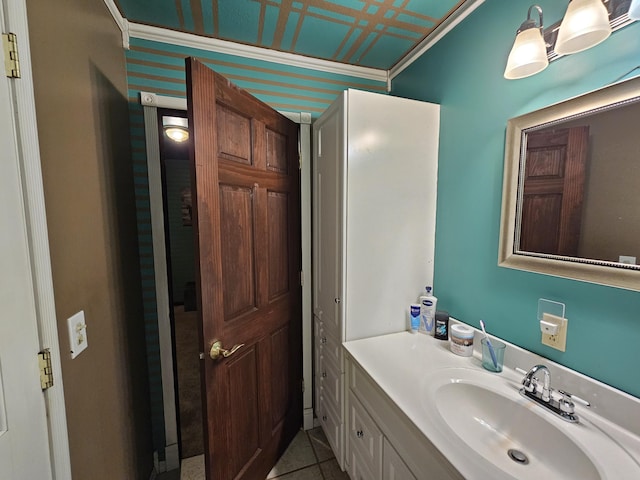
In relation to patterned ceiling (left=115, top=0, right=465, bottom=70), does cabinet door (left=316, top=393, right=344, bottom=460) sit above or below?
below

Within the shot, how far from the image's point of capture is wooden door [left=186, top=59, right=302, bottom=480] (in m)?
0.99

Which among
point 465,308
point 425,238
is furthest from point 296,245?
point 465,308

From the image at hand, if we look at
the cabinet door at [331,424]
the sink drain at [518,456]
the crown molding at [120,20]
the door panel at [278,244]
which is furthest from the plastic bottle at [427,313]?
the crown molding at [120,20]

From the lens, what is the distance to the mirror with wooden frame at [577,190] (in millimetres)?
735

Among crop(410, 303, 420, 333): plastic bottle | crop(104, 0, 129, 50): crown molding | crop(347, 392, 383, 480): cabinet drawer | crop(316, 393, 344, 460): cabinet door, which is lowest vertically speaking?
crop(316, 393, 344, 460): cabinet door

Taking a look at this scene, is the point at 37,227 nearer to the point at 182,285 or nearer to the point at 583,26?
the point at 583,26

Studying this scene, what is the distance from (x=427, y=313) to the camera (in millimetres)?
1355

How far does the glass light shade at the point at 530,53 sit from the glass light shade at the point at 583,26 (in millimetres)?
76

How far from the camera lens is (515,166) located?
1.02 metres

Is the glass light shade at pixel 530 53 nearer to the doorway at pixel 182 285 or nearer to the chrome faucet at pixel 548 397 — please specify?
the chrome faucet at pixel 548 397

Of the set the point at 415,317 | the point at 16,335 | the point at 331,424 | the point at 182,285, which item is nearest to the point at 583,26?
the point at 415,317

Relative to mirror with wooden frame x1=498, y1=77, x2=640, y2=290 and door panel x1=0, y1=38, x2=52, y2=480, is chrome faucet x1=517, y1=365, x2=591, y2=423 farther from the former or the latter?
door panel x1=0, y1=38, x2=52, y2=480

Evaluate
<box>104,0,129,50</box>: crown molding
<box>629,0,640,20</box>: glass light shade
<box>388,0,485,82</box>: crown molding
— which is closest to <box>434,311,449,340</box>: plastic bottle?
<box>629,0,640,20</box>: glass light shade

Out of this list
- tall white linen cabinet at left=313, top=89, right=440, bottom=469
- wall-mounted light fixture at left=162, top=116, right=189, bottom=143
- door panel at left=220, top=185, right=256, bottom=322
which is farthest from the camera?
wall-mounted light fixture at left=162, top=116, right=189, bottom=143
